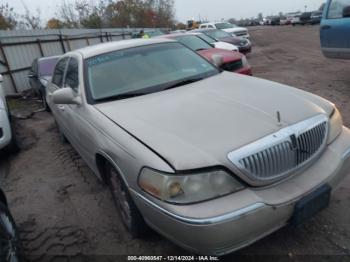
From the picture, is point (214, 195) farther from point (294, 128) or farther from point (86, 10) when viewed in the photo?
point (86, 10)

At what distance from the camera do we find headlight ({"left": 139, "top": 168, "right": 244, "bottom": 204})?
1.93 meters

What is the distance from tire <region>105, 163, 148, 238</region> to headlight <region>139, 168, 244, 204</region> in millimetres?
557

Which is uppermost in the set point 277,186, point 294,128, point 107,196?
point 294,128

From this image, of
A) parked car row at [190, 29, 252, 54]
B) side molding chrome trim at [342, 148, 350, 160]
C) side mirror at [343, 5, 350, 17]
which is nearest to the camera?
side molding chrome trim at [342, 148, 350, 160]

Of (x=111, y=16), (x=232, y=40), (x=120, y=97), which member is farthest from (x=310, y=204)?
(x=111, y=16)

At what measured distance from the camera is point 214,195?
194cm

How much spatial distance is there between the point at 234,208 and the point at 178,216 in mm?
335

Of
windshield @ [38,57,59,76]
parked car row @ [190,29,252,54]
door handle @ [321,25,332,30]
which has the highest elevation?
door handle @ [321,25,332,30]

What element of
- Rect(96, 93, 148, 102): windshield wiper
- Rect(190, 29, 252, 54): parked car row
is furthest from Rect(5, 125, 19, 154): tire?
Rect(190, 29, 252, 54): parked car row

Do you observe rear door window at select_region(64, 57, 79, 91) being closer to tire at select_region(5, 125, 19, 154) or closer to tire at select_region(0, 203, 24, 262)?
tire at select_region(0, 203, 24, 262)

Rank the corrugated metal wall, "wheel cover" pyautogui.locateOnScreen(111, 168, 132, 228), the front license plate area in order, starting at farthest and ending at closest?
the corrugated metal wall < "wheel cover" pyautogui.locateOnScreen(111, 168, 132, 228) < the front license plate area

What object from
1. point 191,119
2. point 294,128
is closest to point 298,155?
point 294,128

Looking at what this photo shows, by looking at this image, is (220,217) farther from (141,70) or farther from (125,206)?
(141,70)

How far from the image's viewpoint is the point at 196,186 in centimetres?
193
